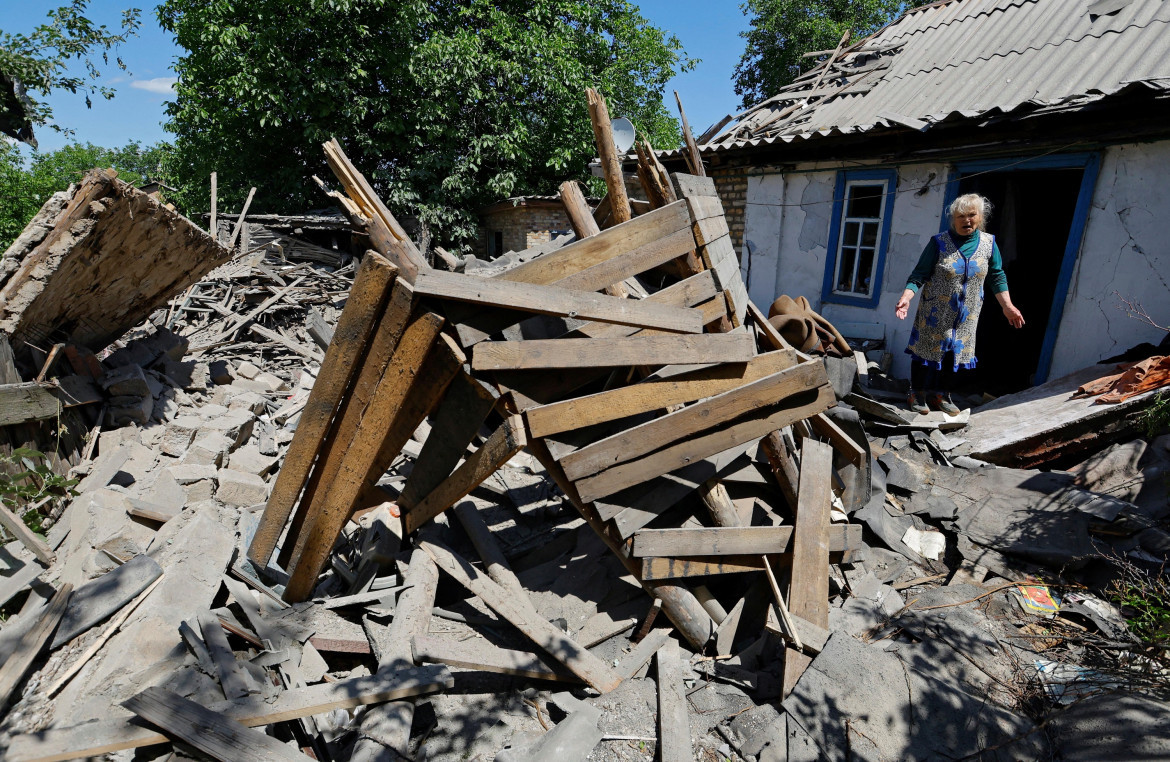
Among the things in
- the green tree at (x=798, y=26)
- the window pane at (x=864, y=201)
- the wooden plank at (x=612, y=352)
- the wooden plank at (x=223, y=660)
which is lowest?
the wooden plank at (x=223, y=660)

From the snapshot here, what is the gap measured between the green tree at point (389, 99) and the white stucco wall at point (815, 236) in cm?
1011

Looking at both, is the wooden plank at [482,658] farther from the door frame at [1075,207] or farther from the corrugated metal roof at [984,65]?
the corrugated metal roof at [984,65]

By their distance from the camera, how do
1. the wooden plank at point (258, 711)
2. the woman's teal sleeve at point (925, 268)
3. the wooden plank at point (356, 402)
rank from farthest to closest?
the woman's teal sleeve at point (925, 268) < the wooden plank at point (356, 402) < the wooden plank at point (258, 711)

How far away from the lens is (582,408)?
2.62 metres

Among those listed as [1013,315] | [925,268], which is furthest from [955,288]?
[1013,315]

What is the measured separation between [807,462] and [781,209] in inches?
232

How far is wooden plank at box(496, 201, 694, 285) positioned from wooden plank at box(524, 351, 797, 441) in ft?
1.80

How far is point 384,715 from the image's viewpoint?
2.36m

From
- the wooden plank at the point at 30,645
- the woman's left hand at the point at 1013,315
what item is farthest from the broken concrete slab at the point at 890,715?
the woman's left hand at the point at 1013,315

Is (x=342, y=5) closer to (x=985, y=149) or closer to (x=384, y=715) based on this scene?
(x=985, y=149)

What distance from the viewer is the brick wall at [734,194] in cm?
857

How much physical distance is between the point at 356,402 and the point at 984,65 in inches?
322

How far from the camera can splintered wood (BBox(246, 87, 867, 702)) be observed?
2520 millimetres

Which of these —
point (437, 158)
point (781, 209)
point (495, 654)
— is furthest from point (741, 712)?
point (437, 158)
